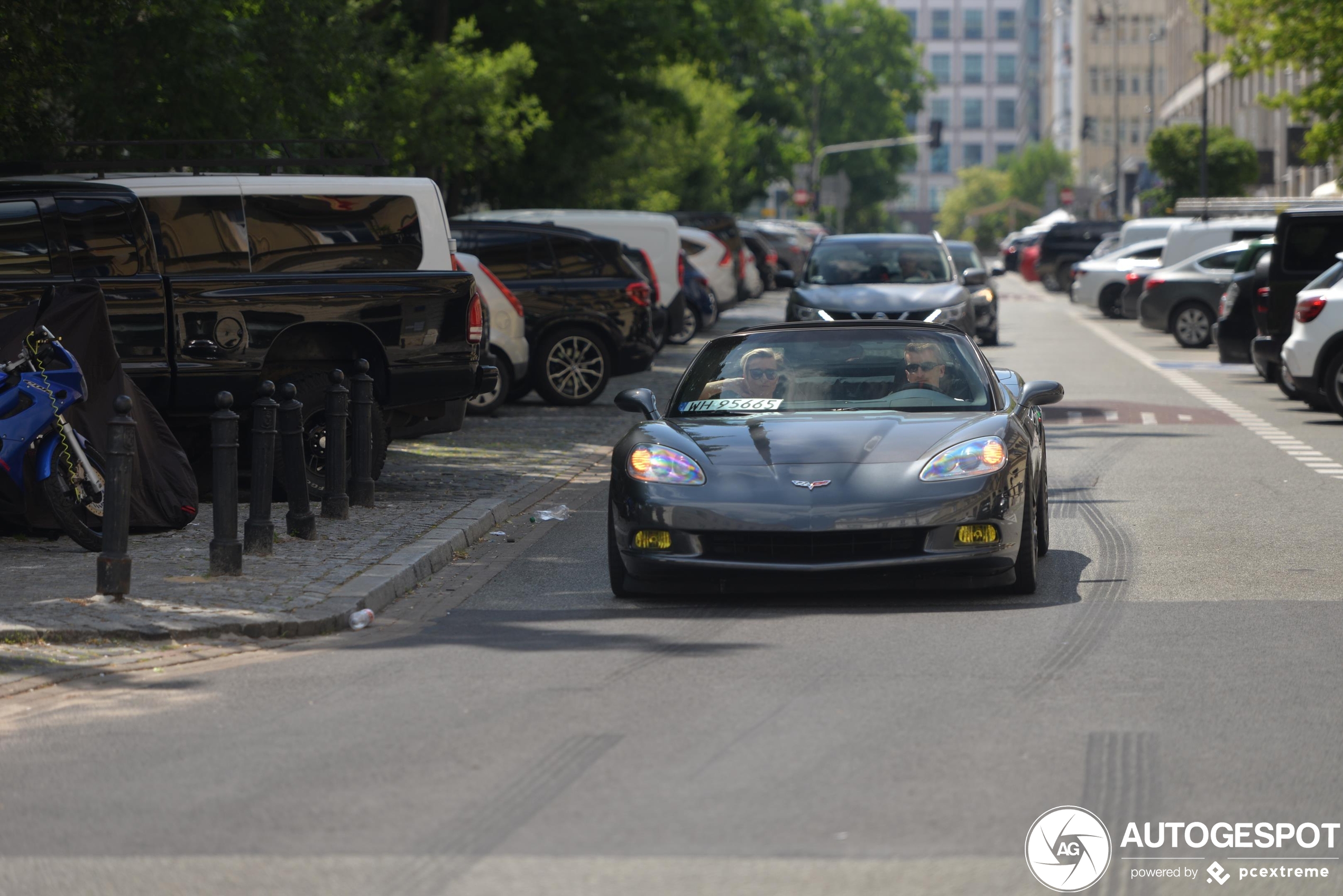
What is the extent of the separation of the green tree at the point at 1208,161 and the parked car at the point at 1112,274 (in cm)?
2651

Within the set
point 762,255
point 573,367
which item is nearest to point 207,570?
point 573,367

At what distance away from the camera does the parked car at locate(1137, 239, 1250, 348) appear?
31.3 meters

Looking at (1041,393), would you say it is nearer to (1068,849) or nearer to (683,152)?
(1068,849)

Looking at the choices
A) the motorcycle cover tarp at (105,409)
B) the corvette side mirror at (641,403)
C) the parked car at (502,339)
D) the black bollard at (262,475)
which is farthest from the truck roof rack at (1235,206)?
the black bollard at (262,475)

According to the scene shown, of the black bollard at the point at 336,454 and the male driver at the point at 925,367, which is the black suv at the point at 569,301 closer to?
the black bollard at the point at 336,454

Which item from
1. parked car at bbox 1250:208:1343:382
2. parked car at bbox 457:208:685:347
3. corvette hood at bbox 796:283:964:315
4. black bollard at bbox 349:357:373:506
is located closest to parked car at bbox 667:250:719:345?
parked car at bbox 457:208:685:347

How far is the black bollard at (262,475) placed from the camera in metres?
9.80

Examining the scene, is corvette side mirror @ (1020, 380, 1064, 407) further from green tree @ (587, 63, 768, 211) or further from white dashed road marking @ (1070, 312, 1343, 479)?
green tree @ (587, 63, 768, 211)

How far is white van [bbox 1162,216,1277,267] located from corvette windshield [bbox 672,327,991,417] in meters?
24.0

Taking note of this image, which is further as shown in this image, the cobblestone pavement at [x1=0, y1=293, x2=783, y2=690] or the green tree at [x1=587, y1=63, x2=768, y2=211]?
the green tree at [x1=587, y1=63, x2=768, y2=211]

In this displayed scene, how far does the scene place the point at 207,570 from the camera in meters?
9.59

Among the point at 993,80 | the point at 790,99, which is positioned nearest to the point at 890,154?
the point at 790,99

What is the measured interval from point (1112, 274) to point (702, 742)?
35.8 meters

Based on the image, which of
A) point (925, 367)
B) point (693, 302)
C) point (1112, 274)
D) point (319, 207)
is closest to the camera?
point (925, 367)
